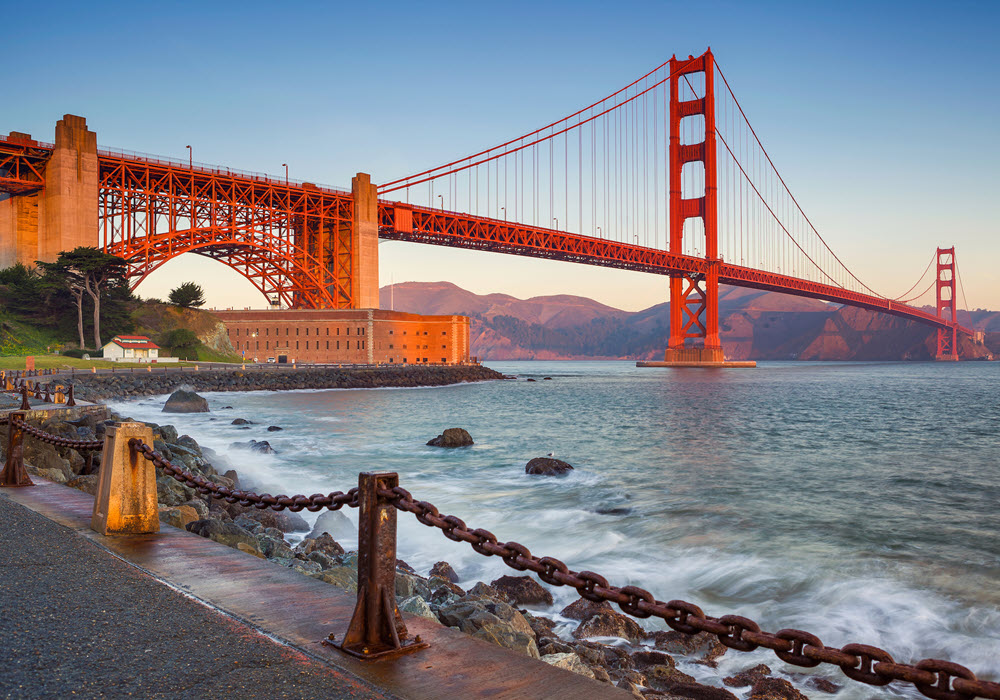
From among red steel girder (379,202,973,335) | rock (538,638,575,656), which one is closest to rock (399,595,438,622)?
rock (538,638,575,656)

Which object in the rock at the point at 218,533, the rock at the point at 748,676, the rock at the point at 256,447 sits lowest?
the rock at the point at 256,447

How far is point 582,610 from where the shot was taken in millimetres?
7750

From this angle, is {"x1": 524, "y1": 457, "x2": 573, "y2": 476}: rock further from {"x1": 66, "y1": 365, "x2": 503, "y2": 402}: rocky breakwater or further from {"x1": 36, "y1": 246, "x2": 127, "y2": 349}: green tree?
{"x1": 36, "y1": 246, "x2": 127, "y2": 349}: green tree

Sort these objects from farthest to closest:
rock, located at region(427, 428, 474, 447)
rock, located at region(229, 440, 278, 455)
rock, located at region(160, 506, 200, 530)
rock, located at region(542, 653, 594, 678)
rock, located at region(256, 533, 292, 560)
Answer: rock, located at region(427, 428, 474, 447)
rock, located at region(229, 440, 278, 455)
rock, located at region(256, 533, 292, 560)
rock, located at region(160, 506, 200, 530)
rock, located at region(542, 653, 594, 678)

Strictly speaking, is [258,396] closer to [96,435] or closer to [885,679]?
[96,435]

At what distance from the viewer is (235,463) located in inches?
737

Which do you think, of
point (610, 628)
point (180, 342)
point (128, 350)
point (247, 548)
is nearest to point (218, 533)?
point (247, 548)

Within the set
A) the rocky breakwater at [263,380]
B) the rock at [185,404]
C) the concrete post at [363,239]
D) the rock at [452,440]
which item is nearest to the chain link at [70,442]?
the rock at [452,440]

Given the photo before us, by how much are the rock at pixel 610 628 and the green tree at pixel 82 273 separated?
55321mm

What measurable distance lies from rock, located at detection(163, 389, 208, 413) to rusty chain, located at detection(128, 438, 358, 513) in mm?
27416

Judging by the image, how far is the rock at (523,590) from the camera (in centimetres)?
816

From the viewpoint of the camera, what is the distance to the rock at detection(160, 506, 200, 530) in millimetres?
7445

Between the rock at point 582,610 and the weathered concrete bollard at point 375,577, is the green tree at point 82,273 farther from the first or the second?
the weathered concrete bollard at point 375,577

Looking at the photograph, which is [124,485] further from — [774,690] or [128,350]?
[128,350]
